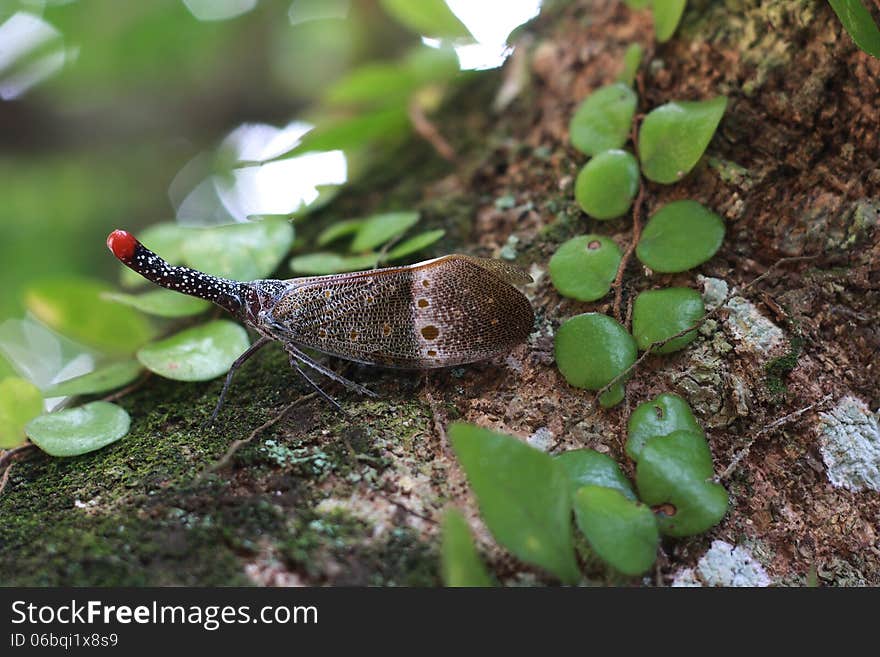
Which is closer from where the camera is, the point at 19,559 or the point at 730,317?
the point at 19,559

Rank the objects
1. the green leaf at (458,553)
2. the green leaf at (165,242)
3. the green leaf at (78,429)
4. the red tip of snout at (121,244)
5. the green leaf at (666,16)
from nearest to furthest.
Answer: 1. the green leaf at (458,553)
2. the green leaf at (78,429)
3. the red tip of snout at (121,244)
4. the green leaf at (666,16)
5. the green leaf at (165,242)

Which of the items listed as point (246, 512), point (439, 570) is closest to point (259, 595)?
point (246, 512)

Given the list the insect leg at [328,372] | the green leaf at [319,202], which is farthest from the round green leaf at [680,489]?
the green leaf at [319,202]

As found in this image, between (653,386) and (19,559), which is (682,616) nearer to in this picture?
(653,386)

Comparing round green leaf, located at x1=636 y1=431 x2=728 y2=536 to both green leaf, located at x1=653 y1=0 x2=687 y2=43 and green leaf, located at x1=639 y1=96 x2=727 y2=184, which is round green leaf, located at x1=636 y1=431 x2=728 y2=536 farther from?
green leaf, located at x1=653 y1=0 x2=687 y2=43

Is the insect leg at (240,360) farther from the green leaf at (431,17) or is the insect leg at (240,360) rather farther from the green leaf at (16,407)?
the green leaf at (431,17)

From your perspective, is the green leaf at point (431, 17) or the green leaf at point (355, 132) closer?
the green leaf at point (355, 132)
